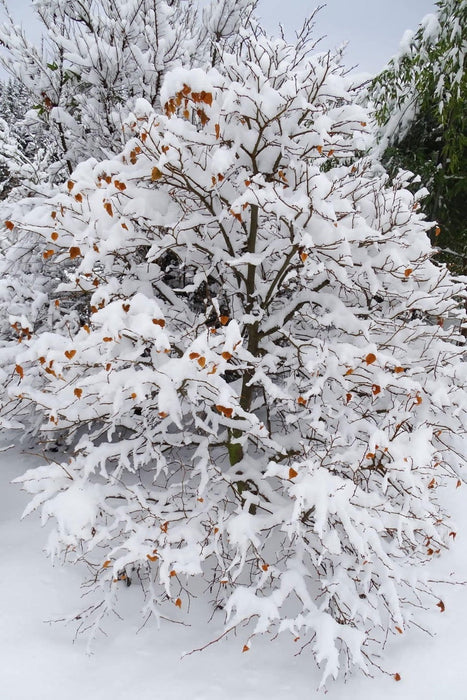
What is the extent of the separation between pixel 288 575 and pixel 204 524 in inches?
30.1

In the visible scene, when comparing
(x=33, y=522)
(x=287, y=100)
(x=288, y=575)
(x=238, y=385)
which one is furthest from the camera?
(x=33, y=522)

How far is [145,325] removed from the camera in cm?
270

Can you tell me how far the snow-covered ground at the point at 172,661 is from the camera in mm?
3607

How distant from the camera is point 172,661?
152 inches

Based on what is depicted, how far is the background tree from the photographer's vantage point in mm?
7066

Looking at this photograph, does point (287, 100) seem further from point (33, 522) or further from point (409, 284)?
point (33, 522)

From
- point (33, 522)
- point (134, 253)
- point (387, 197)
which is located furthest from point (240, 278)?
point (33, 522)

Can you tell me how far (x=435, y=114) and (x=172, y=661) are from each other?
25.3ft

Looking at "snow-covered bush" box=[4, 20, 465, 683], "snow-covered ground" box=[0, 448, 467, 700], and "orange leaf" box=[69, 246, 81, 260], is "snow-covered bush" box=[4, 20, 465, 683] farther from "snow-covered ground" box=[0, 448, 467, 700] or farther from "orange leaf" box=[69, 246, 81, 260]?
"snow-covered ground" box=[0, 448, 467, 700]

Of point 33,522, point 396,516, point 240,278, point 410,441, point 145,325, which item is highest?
point 240,278

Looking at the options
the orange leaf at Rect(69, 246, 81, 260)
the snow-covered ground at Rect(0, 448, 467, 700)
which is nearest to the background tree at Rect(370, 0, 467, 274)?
the snow-covered ground at Rect(0, 448, 467, 700)

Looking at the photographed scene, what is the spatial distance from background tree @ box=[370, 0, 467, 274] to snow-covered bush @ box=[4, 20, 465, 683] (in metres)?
4.04

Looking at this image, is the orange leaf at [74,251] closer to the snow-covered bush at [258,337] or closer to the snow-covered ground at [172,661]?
the snow-covered bush at [258,337]

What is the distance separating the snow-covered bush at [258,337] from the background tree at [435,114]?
404cm
